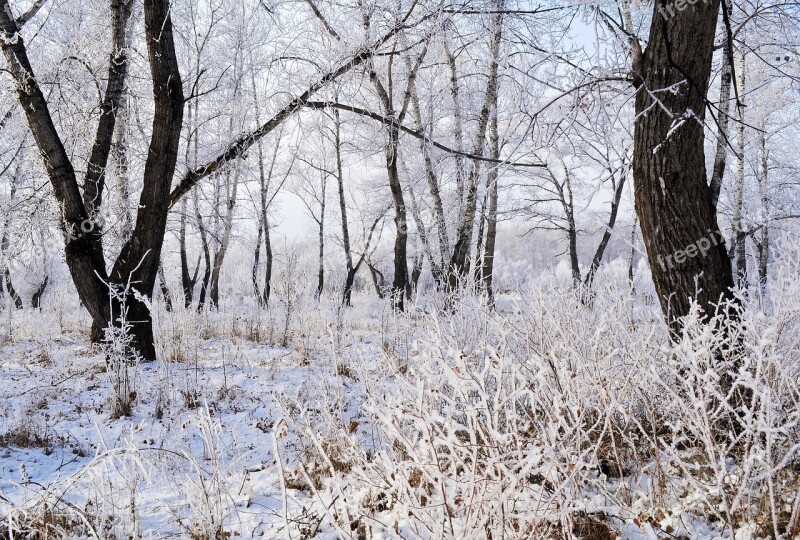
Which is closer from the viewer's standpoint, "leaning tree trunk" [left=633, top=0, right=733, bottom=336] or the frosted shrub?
the frosted shrub

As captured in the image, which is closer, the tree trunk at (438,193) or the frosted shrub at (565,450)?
the frosted shrub at (565,450)

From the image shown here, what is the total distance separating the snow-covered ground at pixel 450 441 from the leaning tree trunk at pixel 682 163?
385 mm


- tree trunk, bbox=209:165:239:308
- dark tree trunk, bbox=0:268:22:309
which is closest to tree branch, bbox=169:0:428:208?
tree trunk, bbox=209:165:239:308

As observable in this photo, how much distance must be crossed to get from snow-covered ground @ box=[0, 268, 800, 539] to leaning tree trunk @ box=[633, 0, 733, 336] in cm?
39

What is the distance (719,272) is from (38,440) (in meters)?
4.66

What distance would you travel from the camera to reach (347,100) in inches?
248

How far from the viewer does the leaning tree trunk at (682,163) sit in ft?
9.60

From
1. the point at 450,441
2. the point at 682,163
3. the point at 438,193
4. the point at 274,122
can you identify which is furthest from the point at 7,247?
the point at 682,163

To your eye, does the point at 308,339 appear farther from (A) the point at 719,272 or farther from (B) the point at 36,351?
(A) the point at 719,272

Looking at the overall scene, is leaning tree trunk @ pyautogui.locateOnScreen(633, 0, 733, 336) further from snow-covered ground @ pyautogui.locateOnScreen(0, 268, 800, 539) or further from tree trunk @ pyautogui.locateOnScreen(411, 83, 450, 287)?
tree trunk @ pyautogui.locateOnScreen(411, 83, 450, 287)

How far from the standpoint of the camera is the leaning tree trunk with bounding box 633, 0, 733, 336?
293 cm

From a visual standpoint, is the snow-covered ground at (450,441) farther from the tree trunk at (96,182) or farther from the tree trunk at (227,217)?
the tree trunk at (227,217)

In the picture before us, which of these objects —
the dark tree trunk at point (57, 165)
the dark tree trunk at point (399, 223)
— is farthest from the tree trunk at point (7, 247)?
the dark tree trunk at point (399, 223)

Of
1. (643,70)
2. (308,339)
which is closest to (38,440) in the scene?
(308,339)
